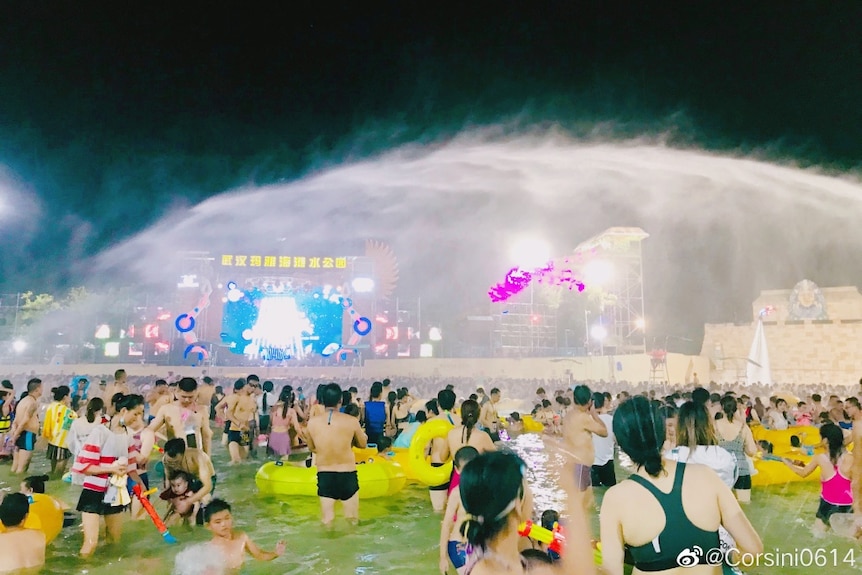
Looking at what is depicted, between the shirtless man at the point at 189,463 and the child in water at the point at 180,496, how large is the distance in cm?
5

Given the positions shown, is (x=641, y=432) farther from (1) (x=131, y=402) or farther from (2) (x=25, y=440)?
(2) (x=25, y=440)

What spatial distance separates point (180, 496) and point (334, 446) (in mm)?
2065

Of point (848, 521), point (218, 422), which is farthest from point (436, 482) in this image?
point (218, 422)

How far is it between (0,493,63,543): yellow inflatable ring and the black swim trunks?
3.15 m

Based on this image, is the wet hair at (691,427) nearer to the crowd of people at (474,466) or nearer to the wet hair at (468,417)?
the crowd of people at (474,466)

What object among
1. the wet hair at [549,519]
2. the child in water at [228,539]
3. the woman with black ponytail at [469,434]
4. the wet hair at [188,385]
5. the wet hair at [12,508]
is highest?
the wet hair at [188,385]

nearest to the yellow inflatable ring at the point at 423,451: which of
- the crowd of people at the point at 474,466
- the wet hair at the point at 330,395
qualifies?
the crowd of people at the point at 474,466

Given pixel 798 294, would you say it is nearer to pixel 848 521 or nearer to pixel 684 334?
pixel 684 334

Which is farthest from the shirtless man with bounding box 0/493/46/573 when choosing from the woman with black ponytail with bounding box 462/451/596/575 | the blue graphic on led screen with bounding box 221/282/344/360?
the blue graphic on led screen with bounding box 221/282/344/360

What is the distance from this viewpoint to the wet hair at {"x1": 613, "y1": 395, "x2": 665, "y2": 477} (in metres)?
2.70

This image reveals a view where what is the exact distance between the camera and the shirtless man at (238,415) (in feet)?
40.3

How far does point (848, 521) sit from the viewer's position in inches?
264

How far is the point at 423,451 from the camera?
7.07 metres

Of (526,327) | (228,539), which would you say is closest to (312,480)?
(228,539)
